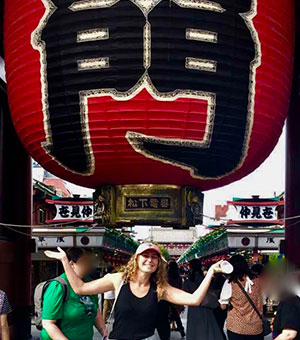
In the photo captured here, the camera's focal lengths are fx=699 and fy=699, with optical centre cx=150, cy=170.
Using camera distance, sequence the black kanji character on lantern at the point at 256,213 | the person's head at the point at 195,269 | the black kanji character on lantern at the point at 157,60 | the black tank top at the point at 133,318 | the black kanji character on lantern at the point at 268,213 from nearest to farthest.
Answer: the black tank top at the point at 133,318
the black kanji character on lantern at the point at 157,60
the person's head at the point at 195,269
the black kanji character on lantern at the point at 268,213
the black kanji character on lantern at the point at 256,213

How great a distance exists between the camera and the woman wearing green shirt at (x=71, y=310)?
496 centimetres

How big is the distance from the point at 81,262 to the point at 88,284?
1.70ft

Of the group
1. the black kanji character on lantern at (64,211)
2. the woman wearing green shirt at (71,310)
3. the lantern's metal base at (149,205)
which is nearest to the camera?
the woman wearing green shirt at (71,310)

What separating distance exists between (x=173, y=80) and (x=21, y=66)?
55.5 inches

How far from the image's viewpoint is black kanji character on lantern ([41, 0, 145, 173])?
18.3 ft

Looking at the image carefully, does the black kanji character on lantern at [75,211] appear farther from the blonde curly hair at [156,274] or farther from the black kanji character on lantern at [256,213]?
the blonde curly hair at [156,274]

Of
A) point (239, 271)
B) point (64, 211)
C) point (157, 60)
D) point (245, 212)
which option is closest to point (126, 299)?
point (157, 60)

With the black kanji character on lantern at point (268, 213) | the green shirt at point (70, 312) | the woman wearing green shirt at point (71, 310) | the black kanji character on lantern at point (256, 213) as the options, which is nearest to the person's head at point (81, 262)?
the woman wearing green shirt at point (71, 310)

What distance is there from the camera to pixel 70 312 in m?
5.06

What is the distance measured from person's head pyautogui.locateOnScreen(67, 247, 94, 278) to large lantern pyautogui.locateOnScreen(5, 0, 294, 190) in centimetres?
104

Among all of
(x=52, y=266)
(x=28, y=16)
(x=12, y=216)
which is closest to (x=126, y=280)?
(x=28, y=16)

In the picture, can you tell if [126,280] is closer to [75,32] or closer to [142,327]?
[142,327]

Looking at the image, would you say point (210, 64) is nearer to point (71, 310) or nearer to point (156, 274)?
point (156, 274)

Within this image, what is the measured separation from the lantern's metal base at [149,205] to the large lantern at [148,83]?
10 cm
